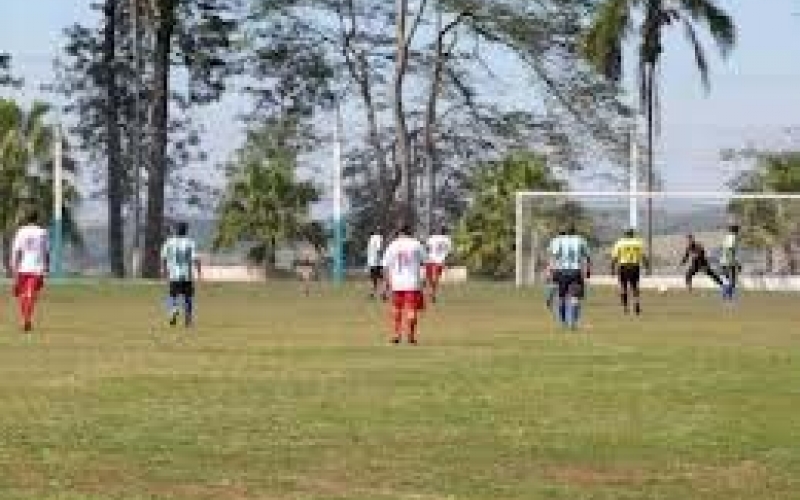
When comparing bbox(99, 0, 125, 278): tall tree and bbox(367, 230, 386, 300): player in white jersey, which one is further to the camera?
bbox(99, 0, 125, 278): tall tree

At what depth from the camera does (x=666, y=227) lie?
6084 cm

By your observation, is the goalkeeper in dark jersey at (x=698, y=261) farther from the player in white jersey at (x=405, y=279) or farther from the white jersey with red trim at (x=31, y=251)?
the white jersey with red trim at (x=31, y=251)

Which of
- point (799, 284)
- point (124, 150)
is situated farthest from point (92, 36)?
point (799, 284)

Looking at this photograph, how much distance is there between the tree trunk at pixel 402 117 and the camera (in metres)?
69.4

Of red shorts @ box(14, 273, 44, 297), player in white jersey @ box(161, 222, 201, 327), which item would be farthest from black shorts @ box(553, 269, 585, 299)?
red shorts @ box(14, 273, 44, 297)

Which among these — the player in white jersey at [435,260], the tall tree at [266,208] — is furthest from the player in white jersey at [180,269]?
the tall tree at [266,208]

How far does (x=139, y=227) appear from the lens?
6719 centimetres

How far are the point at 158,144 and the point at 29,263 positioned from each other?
34149 millimetres

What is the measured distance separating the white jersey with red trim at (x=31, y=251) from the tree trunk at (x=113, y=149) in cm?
3589

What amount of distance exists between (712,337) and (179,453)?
54.8 ft

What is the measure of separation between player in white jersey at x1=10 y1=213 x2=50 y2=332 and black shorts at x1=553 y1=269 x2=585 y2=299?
25.7 feet

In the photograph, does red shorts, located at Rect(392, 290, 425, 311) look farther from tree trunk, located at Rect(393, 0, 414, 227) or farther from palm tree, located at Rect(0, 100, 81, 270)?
tree trunk, located at Rect(393, 0, 414, 227)

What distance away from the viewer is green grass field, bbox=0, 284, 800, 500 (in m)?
12.2

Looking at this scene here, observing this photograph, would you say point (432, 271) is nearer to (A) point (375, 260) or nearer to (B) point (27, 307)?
(A) point (375, 260)
